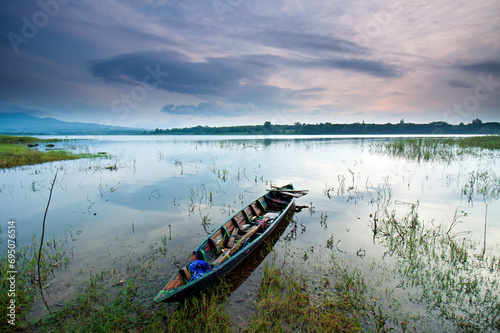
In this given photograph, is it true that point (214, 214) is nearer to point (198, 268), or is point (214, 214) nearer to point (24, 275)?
point (198, 268)

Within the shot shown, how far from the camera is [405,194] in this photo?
13.6 meters

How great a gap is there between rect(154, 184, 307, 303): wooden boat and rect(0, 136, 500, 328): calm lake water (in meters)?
0.76

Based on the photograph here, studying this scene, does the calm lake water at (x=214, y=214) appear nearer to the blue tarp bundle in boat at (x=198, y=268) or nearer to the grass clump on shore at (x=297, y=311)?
the grass clump on shore at (x=297, y=311)

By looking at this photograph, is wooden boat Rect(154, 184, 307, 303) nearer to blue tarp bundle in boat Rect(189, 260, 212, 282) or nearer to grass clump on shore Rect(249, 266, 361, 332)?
blue tarp bundle in boat Rect(189, 260, 212, 282)

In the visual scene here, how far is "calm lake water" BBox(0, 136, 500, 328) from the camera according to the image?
21.4 feet

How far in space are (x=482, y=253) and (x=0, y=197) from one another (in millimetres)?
21717

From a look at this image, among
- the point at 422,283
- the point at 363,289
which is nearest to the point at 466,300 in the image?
the point at 422,283

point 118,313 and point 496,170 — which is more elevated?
point 496,170

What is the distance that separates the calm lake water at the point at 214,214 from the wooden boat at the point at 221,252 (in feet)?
2.50

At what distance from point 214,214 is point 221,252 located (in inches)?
159

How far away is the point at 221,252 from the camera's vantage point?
6738mm

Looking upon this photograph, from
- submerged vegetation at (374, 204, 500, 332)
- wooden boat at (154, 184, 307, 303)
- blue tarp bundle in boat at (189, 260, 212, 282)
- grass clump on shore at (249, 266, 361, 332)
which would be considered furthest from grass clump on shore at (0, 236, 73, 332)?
submerged vegetation at (374, 204, 500, 332)

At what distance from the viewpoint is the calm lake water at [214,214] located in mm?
6508

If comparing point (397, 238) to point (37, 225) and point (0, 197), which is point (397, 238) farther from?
point (0, 197)
